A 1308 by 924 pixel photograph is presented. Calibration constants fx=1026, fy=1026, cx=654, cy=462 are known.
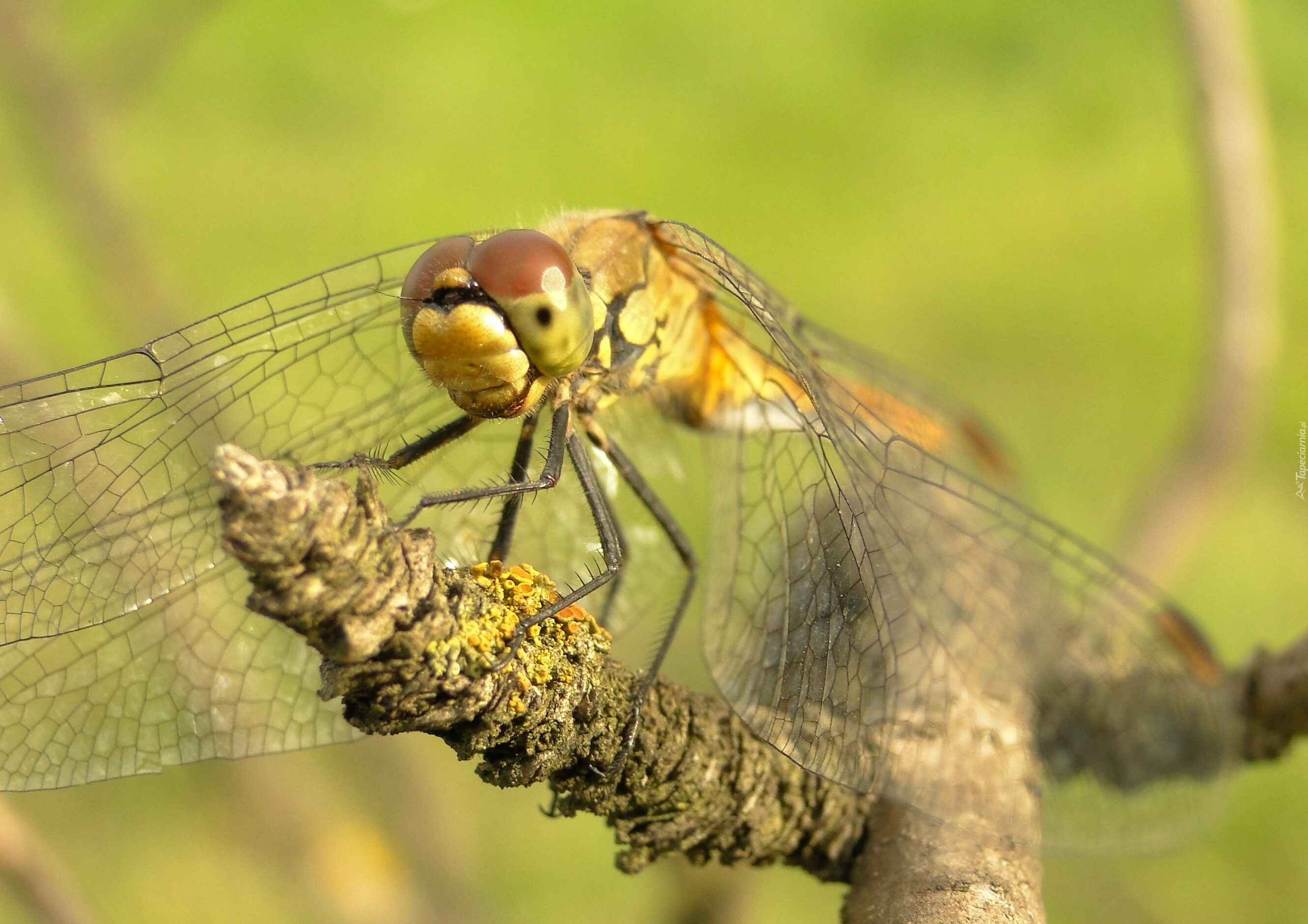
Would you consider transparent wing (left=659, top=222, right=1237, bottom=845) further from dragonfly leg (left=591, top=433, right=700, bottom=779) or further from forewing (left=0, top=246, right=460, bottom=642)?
forewing (left=0, top=246, right=460, bottom=642)

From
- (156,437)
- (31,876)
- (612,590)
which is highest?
(612,590)

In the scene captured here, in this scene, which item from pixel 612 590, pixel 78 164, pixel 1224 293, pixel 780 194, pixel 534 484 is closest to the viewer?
pixel 534 484

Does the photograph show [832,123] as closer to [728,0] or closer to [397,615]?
[728,0]

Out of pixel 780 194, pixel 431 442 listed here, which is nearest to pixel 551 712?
pixel 431 442

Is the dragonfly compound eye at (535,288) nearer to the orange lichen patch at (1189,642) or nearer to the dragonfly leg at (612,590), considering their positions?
the dragonfly leg at (612,590)

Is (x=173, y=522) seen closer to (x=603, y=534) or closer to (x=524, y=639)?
(x=603, y=534)

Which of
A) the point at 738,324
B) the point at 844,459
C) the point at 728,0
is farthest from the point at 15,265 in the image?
the point at 844,459

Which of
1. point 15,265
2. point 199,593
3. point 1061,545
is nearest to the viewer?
point 199,593
